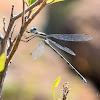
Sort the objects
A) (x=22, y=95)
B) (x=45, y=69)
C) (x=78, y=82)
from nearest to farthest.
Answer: (x=22, y=95), (x=78, y=82), (x=45, y=69)

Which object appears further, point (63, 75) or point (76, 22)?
point (76, 22)

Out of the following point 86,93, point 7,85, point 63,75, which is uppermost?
point 7,85

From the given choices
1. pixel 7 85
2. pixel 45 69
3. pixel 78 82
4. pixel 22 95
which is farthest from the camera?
pixel 45 69

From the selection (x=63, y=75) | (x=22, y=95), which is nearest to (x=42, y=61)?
(x=63, y=75)

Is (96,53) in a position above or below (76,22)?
below

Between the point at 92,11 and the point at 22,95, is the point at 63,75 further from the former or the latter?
the point at 92,11

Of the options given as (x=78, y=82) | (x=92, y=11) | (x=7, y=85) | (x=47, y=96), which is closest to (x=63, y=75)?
(x=78, y=82)
